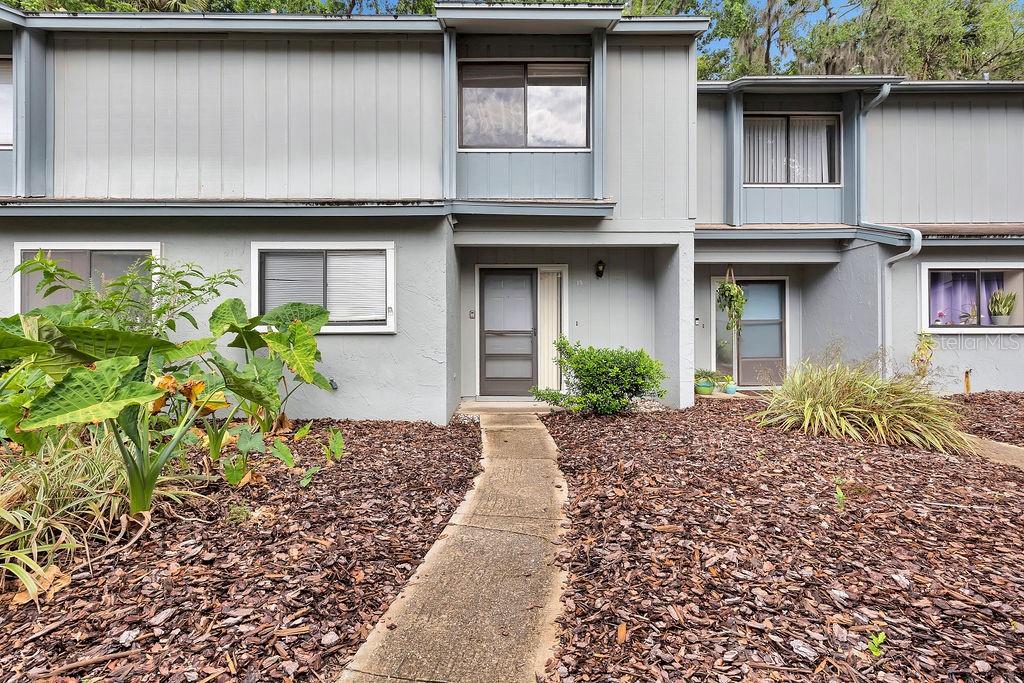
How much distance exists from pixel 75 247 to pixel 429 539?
612 cm

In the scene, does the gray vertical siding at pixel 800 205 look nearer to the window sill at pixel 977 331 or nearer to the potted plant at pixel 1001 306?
the window sill at pixel 977 331

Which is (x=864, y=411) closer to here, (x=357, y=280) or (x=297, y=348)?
(x=297, y=348)

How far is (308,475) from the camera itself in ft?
11.8

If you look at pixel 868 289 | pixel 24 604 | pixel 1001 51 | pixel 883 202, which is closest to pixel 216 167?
pixel 24 604

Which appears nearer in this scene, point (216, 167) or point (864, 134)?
point (216, 167)

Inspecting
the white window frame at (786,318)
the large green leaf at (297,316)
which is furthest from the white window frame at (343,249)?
the white window frame at (786,318)

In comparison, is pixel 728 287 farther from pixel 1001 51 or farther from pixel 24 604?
pixel 1001 51

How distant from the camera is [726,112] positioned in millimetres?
8430

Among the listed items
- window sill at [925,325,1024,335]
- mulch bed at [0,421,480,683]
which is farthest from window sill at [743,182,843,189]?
mulch bed at [0,421,480,683]

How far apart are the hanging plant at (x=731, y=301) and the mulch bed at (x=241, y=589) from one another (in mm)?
6255

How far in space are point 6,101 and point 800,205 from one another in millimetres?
11747

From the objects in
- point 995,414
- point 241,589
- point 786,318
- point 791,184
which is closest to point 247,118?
point 241,589

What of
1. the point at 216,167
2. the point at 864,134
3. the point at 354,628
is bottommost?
the point at 354,628

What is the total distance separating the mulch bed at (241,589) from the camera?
6.07ft
